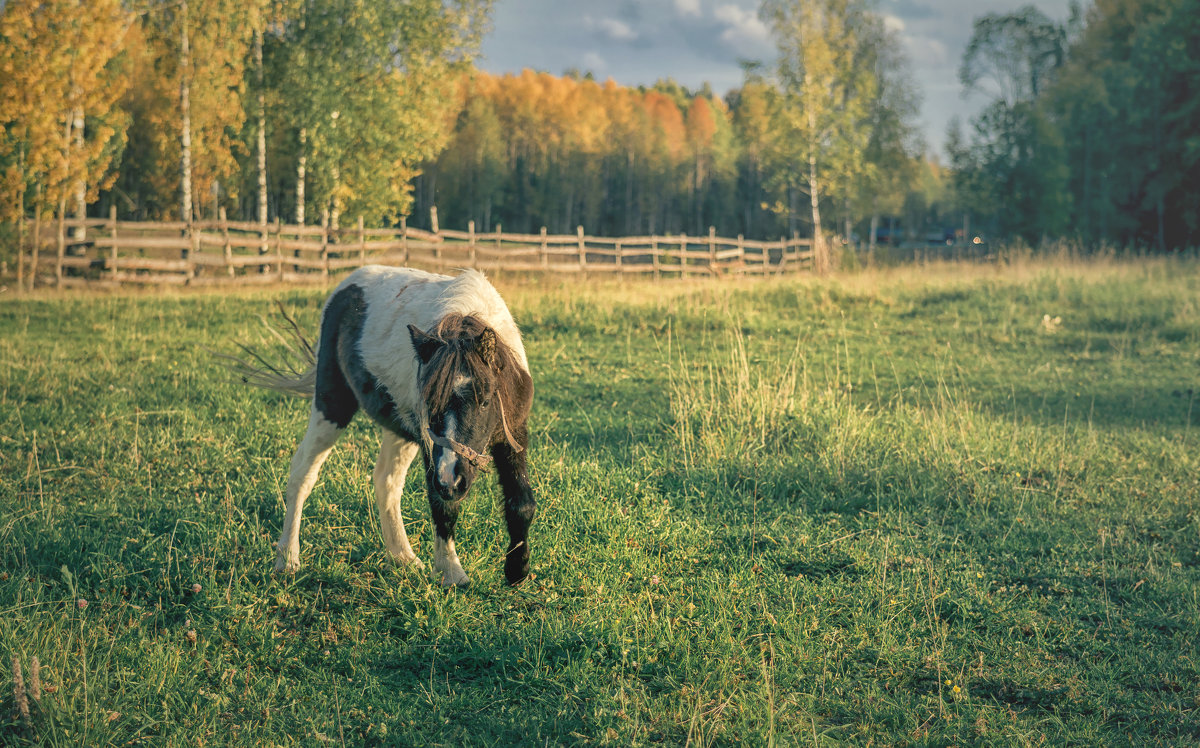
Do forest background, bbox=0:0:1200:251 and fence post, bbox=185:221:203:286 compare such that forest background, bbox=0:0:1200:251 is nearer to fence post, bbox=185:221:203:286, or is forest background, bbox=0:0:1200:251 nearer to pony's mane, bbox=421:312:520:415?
fence post, bbox=185:221:203:286

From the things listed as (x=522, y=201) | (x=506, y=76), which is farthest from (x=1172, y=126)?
(x=506, y=76)

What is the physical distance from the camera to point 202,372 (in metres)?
8.16

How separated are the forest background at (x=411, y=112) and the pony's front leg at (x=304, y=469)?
48.6ft

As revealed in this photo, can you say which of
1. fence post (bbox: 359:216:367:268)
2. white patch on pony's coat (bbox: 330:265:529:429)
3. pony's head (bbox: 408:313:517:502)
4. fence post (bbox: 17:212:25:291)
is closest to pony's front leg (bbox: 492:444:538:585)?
pony's head (bbox: 408:313:517:502)

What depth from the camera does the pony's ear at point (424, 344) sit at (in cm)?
312

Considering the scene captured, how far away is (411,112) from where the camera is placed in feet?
81.6

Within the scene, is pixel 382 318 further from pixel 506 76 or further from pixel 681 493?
pixel 506 76

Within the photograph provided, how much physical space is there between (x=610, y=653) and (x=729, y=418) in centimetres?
327

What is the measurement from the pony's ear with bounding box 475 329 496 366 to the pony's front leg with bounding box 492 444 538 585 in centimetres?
52

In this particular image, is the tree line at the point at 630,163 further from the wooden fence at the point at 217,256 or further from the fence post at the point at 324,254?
the fence post at the point at 324,254

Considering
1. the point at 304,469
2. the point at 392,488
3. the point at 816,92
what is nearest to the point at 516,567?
the point at 392,488

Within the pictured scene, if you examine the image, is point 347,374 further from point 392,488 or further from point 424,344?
point 424,344

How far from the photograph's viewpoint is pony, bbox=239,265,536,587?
3053mm

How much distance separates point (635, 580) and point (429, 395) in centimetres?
155
